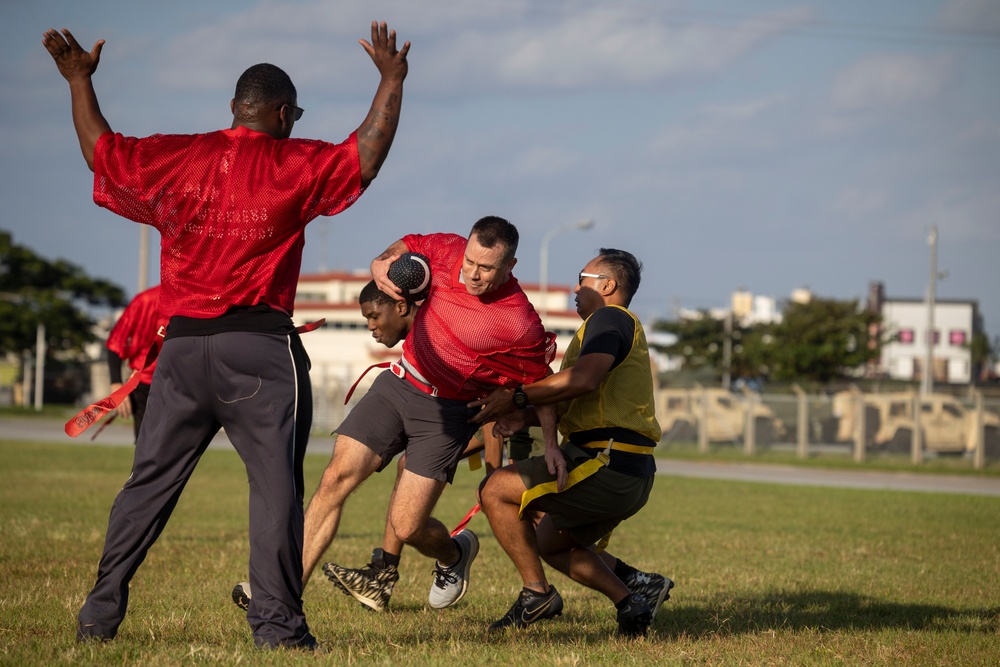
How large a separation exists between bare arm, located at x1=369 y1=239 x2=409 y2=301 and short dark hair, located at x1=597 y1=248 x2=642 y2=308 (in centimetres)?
111

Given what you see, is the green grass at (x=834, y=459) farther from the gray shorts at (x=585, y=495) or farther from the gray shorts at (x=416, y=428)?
the gray shorts at (x=416, y=428)

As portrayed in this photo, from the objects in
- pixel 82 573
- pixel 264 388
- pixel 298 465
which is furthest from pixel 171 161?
pixel 82 573

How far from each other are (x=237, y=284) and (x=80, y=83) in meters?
1.09

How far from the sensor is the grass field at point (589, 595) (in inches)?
207

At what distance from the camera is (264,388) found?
473cm

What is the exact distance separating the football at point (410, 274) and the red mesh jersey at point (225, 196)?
1.06 meters

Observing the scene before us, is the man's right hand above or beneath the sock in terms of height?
above

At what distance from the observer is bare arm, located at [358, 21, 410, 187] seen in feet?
15.0

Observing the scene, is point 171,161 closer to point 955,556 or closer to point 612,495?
point 612,495

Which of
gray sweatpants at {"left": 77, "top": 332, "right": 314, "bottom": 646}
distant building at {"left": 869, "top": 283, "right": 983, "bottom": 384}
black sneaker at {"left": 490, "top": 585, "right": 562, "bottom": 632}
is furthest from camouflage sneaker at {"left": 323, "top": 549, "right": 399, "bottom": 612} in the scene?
distant building at {"left": 869, "top": 283, "right": 983, "bottom": 384}

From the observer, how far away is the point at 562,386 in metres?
5.57

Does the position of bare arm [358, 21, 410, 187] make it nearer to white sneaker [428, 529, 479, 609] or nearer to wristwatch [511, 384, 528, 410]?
wristwatch [511, 384, 528, 410]

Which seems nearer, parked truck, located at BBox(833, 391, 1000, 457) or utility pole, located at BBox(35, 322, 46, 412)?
parked truck, located at BBox(833, 391, 1000, 457)

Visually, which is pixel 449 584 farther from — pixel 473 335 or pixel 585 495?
pixel 473 335
